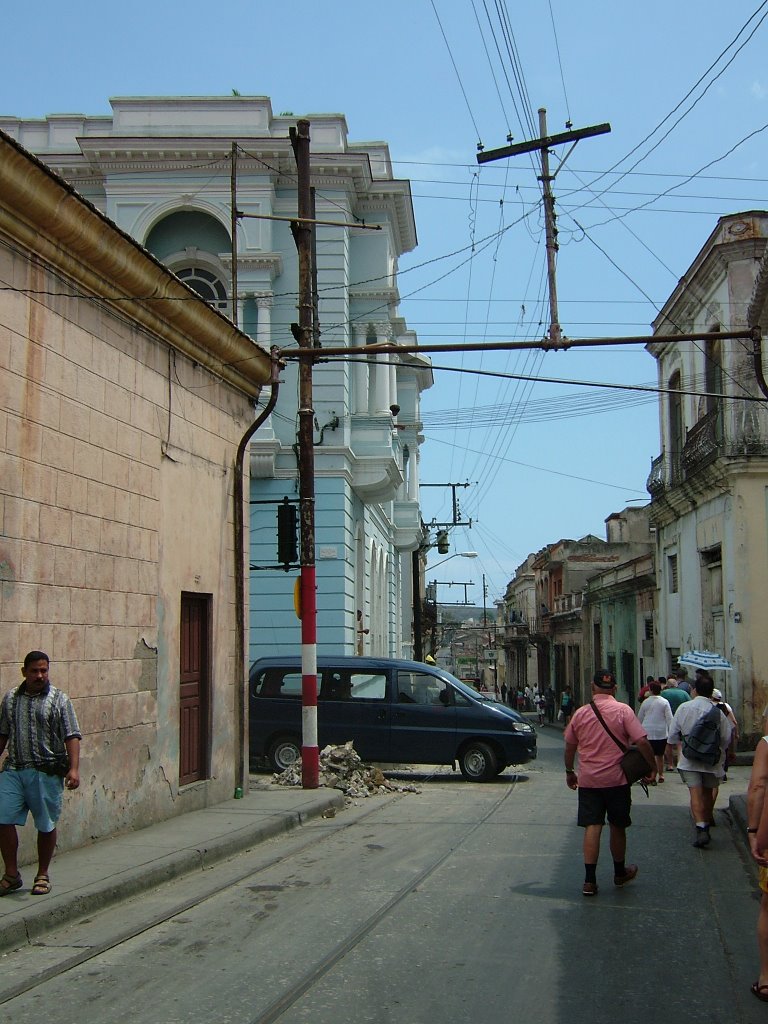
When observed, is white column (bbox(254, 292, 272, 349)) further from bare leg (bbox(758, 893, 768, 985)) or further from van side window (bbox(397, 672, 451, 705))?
bare leg (bbox(758, 893, 768, 985))

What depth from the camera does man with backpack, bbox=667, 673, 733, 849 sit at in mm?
10727

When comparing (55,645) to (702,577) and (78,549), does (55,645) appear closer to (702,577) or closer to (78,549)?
(78,549)

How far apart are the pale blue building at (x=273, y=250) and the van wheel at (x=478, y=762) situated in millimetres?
6966

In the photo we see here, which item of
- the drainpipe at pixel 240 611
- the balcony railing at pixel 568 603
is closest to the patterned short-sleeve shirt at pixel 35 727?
the drainpipe at pixel 240 611

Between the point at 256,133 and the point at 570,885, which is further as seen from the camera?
the point at 256,133

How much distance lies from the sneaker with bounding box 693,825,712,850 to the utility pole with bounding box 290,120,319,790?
5.47m

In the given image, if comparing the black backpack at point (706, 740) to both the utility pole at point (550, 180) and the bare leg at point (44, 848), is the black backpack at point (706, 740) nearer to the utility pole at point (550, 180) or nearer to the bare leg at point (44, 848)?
the utility pole at point (550, 180)

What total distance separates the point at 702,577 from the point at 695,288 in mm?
6790

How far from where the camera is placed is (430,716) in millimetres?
17203

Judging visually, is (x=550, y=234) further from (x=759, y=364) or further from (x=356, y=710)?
(x=356, y=710)

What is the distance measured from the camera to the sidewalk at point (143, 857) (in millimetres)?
7047

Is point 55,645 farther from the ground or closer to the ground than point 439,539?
closer to the ground

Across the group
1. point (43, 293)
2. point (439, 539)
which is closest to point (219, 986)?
point (43, 293)

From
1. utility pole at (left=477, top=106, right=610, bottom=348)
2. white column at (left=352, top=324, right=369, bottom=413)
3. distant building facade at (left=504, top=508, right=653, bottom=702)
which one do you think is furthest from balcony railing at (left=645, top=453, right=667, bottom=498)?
utility pole at (left=477, top=106, right=610, bottom=348)
